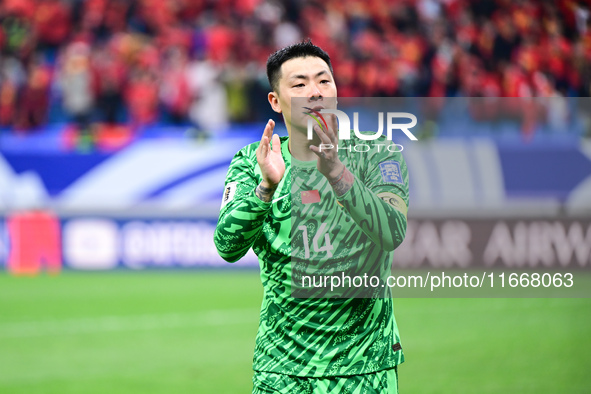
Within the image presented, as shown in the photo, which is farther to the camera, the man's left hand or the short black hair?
the short black hair

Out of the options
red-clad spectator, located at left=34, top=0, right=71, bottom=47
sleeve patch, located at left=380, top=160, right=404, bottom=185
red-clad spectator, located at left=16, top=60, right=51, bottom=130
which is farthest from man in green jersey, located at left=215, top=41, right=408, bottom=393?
red-clad spectator, located at left=34, top=0, right=71, bottom=47

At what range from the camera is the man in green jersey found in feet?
9.37

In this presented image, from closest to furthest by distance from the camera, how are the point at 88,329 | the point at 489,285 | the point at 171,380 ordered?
the point at 489,285 → the point at 171,380 → the point at 88,329

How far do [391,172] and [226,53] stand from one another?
39.2ft

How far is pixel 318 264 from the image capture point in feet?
9.66

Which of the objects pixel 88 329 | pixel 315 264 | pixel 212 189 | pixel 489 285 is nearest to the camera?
pixel 315 264

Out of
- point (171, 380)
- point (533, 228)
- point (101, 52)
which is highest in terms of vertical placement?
point (101, 52)

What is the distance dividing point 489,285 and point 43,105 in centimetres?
1182

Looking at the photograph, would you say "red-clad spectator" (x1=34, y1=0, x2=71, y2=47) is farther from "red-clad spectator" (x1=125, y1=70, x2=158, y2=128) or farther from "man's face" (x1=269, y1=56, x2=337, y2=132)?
"man's face" (x1=269, y1=56, x2=337, y2=132)

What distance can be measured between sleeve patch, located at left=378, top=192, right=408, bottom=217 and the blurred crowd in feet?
28.3

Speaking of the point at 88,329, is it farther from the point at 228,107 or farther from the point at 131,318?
the point at 228,107

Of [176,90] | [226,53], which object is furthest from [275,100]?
[226,53]

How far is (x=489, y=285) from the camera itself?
3936 mm

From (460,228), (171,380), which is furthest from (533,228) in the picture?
(171,380)
